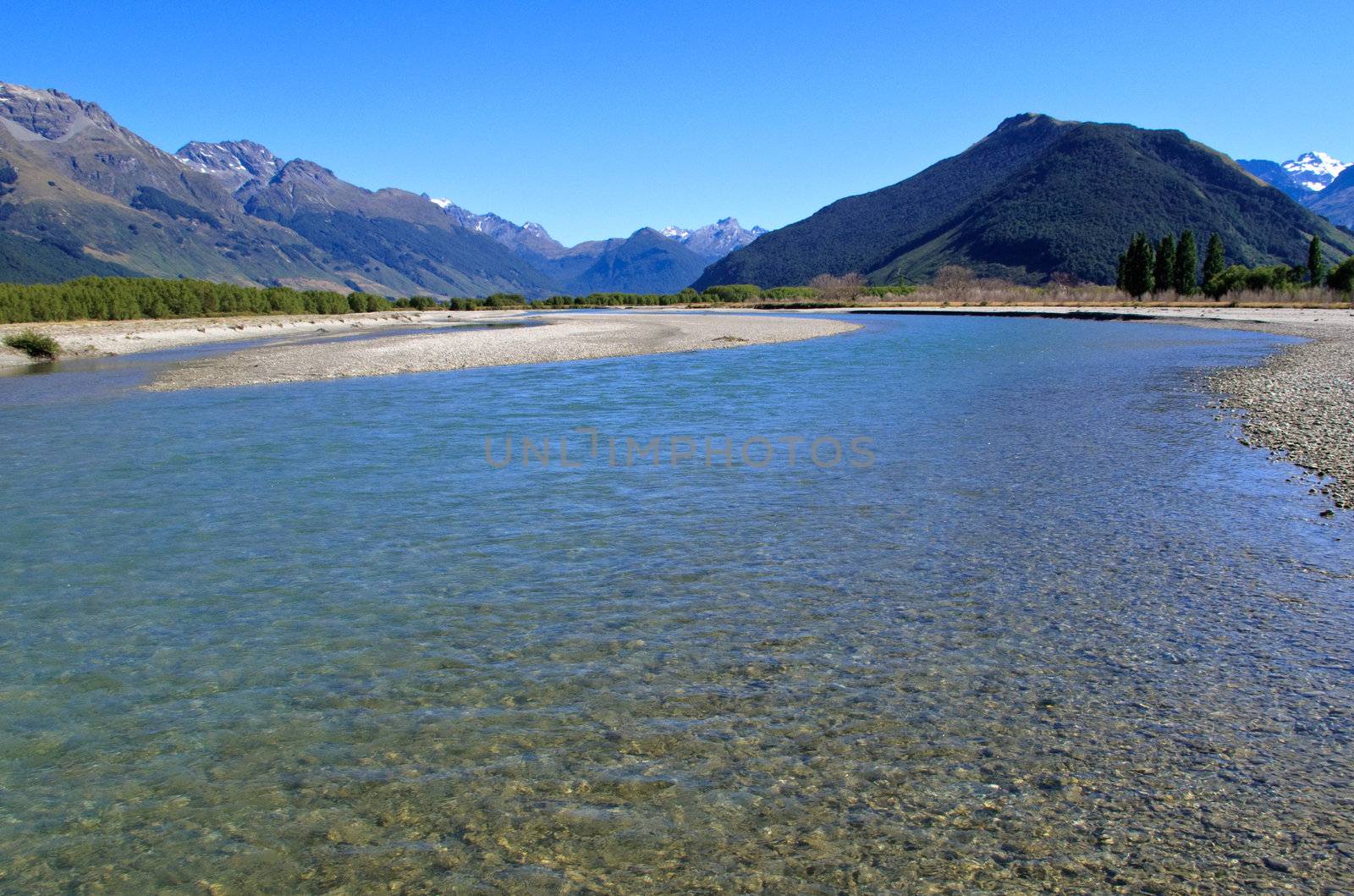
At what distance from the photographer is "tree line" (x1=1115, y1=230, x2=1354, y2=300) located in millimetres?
97312

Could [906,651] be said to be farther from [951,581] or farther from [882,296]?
[882,296]

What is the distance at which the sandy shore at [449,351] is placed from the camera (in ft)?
118

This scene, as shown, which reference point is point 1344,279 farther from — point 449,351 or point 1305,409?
point 449,351

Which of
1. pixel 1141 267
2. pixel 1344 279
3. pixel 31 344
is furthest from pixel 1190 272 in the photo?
pixel 31 344

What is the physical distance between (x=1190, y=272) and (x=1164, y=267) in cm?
294

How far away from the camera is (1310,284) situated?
95250 mm

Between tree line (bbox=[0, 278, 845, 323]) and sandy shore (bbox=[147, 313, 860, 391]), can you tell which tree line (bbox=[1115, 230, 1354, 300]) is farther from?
tree line (bbox=[0, 278, 845, 323])

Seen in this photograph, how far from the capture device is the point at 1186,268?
102 m

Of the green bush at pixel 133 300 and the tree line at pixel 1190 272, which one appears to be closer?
the green bush at pixel 133 300

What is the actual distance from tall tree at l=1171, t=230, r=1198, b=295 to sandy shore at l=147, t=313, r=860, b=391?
5605 centimetres

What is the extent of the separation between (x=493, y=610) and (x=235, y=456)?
11.3 m

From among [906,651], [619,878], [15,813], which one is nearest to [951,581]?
[906,651]

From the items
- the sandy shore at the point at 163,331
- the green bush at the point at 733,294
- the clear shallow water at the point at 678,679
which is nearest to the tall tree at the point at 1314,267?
the green bush at the point at 733,294

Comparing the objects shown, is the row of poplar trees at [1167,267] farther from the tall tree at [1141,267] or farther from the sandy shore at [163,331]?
the sandy shore at [163,331]
